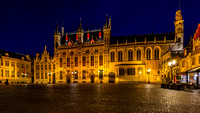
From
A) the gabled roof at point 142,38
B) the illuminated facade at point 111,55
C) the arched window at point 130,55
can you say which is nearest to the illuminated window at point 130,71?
the illuminated facade at point 111,55

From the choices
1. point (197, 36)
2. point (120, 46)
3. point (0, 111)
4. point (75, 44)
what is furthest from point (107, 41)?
point (0, 111)

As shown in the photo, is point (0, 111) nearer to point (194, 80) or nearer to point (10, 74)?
point (194, 80)

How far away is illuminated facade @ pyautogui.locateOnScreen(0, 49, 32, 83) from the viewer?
5816 cm

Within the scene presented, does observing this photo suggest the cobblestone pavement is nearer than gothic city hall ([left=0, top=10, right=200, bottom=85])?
Yes

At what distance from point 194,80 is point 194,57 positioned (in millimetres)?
4427

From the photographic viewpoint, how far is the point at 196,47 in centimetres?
3061

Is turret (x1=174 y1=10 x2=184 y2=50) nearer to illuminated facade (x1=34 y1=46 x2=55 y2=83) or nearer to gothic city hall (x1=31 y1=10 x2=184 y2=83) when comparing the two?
gothic city hall (x1=31 y1=10 x2=184 y2=83)

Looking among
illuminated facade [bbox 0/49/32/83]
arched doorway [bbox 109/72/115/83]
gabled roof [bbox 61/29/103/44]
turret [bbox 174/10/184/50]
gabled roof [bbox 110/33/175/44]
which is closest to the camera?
turret [bbox 174/10/184/50]

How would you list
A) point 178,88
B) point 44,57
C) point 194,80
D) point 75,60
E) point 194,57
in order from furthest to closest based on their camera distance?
point 44,57 → point 75,60 → point 194,57 → point 194,80 → point 178,88

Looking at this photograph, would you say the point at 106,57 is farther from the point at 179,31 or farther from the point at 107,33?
the point at 179,31

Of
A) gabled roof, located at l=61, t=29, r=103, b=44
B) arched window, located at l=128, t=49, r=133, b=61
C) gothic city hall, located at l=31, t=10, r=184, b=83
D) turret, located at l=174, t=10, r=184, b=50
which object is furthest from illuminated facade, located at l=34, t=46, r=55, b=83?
turret, located at l=174, t=10, r=184, b=50

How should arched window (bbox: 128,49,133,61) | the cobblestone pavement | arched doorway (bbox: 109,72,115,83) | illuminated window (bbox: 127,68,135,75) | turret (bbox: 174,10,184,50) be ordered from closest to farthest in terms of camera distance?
the cobblestone pavement
turret (bbox: 174,10,184,50)
illuminated window (bbox: 127,68,135,75)
arched window (bbox: 128,49,133,61)
arched doorway (bbox: 109,72,115,83)

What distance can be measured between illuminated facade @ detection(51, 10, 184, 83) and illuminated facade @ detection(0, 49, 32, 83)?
648 inches

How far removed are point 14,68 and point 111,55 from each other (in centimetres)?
3801
